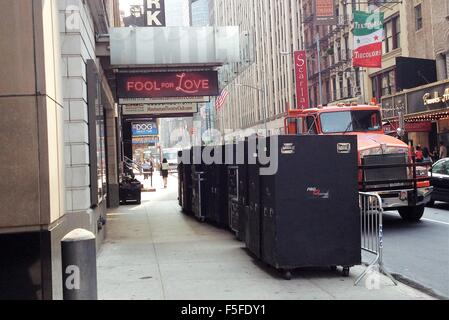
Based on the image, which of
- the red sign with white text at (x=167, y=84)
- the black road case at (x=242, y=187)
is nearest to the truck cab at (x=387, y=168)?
the red sign with white text at (x=167, y=84)

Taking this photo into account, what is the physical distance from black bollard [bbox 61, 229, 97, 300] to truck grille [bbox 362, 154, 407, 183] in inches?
365

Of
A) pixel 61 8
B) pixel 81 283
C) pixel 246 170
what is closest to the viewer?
pixel 81 283

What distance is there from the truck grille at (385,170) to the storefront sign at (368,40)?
767 inches

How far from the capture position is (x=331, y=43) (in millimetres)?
47656

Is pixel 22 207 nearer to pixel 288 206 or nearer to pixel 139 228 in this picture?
pixel 288 206

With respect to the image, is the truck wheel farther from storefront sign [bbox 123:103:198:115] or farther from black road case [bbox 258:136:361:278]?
storefront sign [bbox 123:103:198:115]

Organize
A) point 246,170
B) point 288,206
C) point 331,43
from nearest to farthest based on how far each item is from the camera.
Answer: point 288,206 < point 246,170 < point 331,43

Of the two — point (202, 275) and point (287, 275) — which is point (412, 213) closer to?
point (287, 275)

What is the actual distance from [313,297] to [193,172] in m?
9.17

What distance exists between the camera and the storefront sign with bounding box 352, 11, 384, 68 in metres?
30.9

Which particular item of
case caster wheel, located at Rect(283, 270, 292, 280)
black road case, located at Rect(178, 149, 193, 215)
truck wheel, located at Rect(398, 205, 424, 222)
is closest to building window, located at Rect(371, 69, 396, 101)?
black road case, located at Rect(178, 149, 193, 215)

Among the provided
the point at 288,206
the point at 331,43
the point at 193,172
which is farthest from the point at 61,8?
the point at 331,43

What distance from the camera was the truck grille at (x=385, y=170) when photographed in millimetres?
12805

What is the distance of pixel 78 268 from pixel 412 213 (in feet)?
36.7
